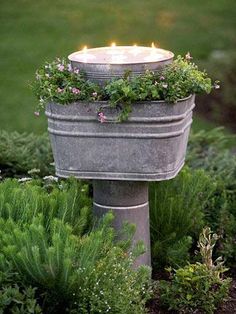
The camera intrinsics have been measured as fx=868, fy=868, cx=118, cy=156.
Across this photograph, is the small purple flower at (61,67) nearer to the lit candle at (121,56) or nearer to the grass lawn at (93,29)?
the lit candle at (121,56)

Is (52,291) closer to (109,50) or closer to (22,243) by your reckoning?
(22,243)

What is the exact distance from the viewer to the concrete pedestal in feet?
15.1

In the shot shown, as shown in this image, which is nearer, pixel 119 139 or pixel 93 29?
pixel 119 139

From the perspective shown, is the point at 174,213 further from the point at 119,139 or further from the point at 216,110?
the point at 216,110

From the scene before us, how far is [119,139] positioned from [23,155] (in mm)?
2082

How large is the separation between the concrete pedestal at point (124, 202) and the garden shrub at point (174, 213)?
1.26 ft

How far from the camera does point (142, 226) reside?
4.71m

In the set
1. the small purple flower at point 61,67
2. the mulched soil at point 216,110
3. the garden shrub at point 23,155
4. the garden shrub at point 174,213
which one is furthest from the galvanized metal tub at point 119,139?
the mulched soil at point 216,110

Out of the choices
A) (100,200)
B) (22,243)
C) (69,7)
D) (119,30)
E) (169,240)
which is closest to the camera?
(22,243)

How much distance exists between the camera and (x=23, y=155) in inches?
249

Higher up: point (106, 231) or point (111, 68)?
point (111, 68)

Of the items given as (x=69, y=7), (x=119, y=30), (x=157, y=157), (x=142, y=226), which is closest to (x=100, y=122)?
(x=157, y=157)

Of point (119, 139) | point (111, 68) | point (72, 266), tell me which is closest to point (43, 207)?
point (119, 139)

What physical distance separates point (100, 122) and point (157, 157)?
0.34 meters
